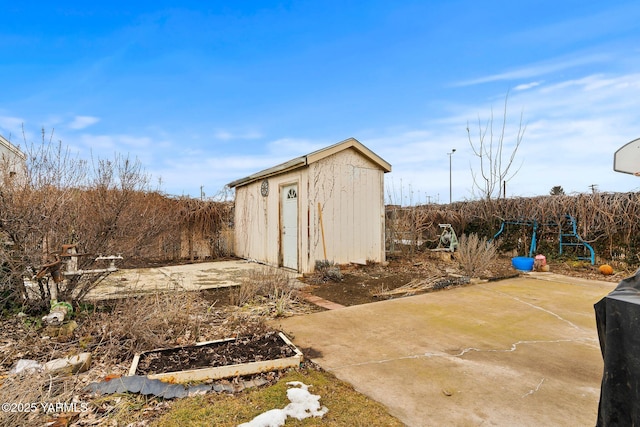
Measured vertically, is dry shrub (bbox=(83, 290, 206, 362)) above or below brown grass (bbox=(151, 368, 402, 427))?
above

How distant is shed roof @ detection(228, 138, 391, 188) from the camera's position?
7.26m

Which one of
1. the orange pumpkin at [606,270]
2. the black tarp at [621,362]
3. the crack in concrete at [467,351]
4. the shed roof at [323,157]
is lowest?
the crack in concrete at [467,351]

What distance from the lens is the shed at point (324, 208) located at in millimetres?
7418

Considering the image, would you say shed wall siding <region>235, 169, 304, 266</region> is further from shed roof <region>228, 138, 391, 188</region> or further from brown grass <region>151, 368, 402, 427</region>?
brown grass <region>151, 368, 402, 427</region>

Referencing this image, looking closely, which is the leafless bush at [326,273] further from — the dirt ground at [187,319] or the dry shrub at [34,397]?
the dry shrub at [34,397]

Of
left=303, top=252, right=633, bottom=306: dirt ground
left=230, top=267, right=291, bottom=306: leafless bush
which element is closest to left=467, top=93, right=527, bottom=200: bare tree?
left=303, top=252, right=633, bottom=306: dirt ground

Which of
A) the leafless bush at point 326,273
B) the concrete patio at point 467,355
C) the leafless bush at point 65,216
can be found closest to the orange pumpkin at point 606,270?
the concrete patio at point 467,355

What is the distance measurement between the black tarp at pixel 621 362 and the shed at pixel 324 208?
6.40 meters

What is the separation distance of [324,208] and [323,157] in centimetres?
119

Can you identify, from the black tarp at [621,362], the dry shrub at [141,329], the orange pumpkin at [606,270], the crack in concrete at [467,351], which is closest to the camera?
the black tarp at [621,362]

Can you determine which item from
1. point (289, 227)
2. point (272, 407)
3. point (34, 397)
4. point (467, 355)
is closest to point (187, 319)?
point (34, 397)

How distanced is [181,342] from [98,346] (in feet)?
2.25

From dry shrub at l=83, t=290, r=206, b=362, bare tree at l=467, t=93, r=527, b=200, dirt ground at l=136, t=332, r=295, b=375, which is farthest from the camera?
bare tree at l=467, t=93, r=527, b=200

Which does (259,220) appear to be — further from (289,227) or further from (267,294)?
(267,294)
